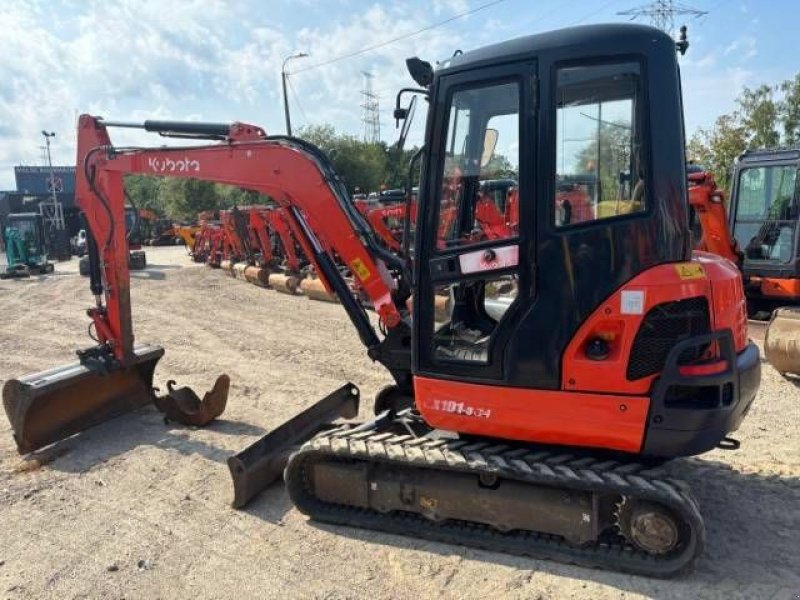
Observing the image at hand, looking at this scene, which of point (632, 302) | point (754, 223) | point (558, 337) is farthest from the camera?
point (754, 223)

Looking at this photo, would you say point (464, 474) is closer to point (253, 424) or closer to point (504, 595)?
point (504, 595)

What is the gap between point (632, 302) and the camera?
3.41 m

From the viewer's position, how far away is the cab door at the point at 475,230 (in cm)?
361

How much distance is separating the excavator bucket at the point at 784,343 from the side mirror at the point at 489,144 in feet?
16.0

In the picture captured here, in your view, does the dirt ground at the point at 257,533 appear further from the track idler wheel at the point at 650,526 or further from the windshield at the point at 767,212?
the windshield at the point at 767,212

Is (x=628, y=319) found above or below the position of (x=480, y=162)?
below

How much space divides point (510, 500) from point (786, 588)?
4.65 ft

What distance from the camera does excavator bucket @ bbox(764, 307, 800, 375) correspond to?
6953 mm

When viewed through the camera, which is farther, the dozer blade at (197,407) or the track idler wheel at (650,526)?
the dozer blade at (197,407)

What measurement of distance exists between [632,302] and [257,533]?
8.56 ft

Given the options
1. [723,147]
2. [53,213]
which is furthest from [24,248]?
[723,147]

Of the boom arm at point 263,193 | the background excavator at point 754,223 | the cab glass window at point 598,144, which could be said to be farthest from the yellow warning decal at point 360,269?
the background excavator at point 754,223

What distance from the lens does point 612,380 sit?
3.49 metres

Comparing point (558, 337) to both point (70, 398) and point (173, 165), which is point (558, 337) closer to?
point (173, 165)
